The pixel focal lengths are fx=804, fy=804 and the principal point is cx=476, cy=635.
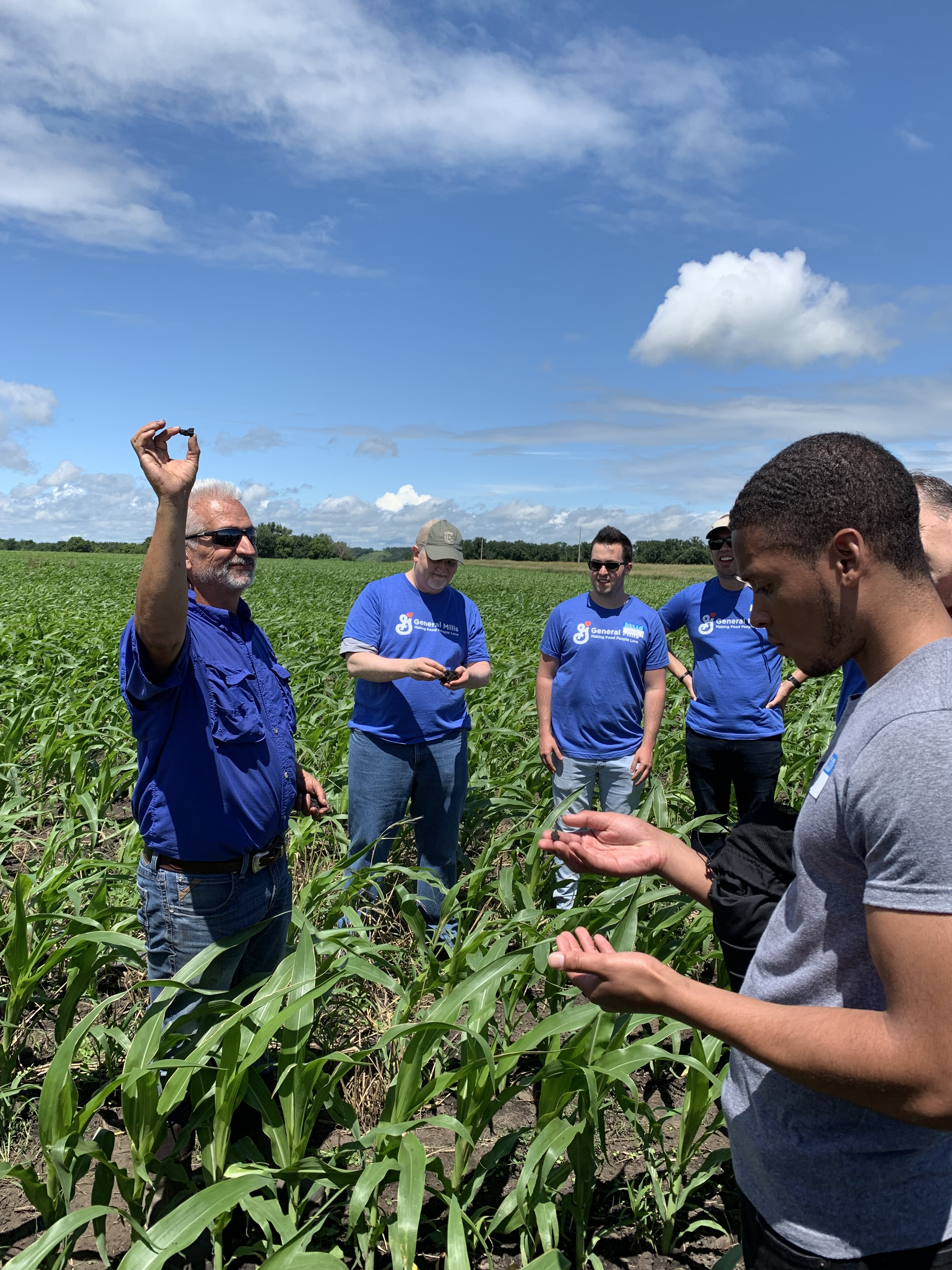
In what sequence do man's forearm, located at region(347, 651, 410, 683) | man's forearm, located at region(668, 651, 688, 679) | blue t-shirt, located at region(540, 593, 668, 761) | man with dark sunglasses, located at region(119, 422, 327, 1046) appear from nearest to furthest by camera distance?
man with dark sunglasses, located at region(119, 422, 327, 1046) → man's forearm, located at region(347, 651, 410, 683) → blue t-shirt, located at region(540, 593, 668, 761) → man's forearm, located at region(668, 651, 688, 679)

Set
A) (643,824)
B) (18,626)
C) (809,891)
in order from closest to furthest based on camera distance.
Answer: (809,891)
(643,824)
(18,626)

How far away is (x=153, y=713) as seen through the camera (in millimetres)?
2332

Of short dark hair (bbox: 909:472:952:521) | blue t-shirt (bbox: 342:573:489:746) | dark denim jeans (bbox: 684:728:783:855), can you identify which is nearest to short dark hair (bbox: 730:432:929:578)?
short dark hair (bbox: 909:472:952:521)

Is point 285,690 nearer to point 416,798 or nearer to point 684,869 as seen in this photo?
point 416,798

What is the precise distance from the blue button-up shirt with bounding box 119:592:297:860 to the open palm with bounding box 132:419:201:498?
42cm

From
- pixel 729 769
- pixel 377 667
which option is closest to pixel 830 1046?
pixel 377 667

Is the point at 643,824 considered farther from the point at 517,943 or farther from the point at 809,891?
the point at 517,943

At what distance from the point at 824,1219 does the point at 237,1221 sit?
1.76m

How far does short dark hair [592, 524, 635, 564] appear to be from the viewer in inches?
175

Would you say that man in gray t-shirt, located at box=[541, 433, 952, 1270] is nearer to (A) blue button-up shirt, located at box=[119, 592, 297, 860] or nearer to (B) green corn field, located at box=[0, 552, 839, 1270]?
(B) green corn field, located at box=[0, 552, 839, 1270]

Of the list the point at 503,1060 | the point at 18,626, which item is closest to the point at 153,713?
the point at 503,1060

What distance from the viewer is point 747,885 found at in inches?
58.2

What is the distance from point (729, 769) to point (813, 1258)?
3540 mm

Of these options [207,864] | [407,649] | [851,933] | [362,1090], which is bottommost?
[362,1090]
